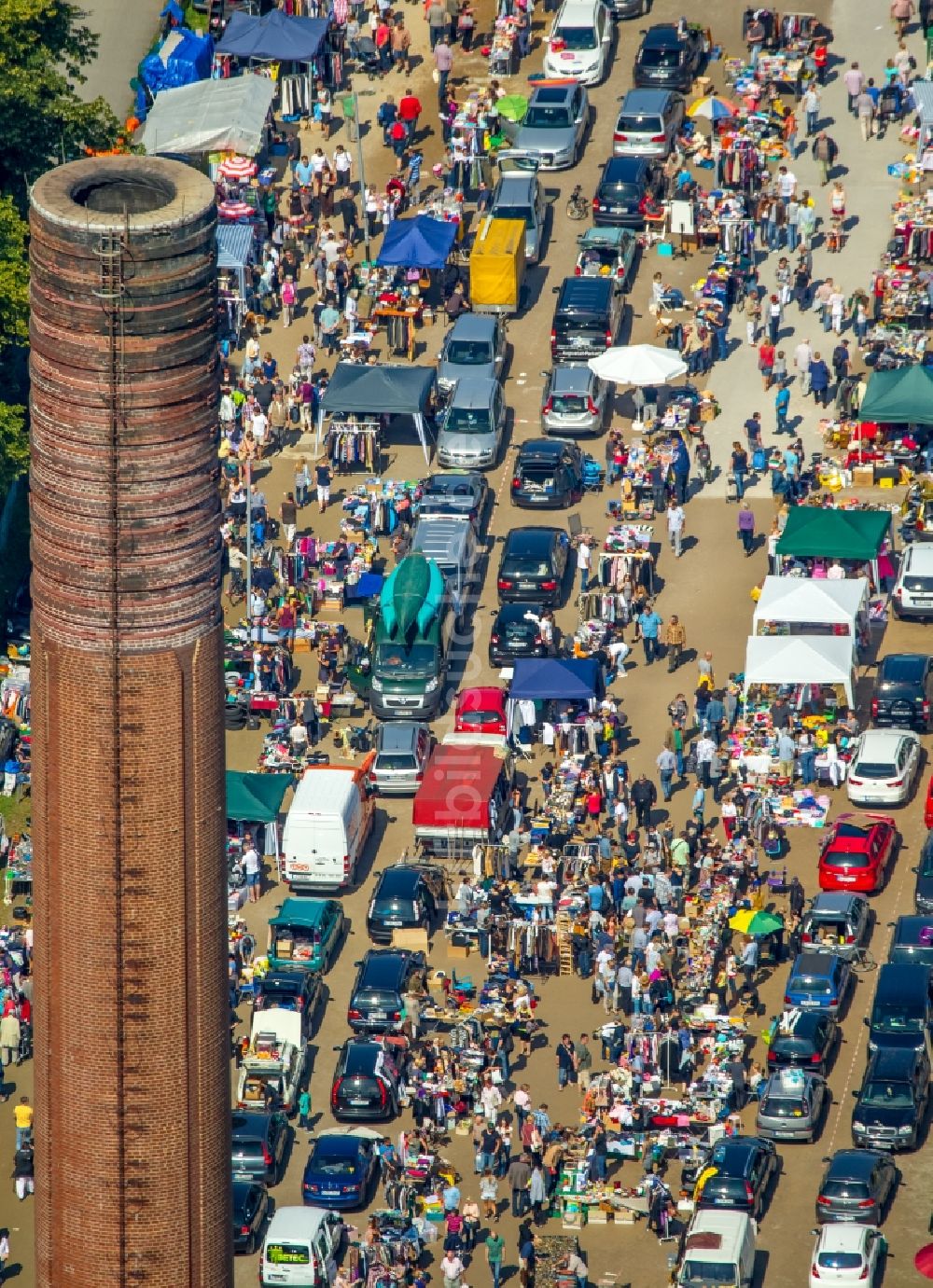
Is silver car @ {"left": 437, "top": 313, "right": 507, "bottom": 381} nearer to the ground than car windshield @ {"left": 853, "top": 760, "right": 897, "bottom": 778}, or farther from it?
farther from it

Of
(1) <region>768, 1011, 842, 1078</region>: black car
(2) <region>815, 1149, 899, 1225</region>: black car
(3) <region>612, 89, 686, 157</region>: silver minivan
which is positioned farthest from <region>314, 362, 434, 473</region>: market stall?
(2) <region>815, 1149, 899, 1225</region>: black car

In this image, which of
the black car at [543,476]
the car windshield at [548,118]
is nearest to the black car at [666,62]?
the car windshield at [548,118]

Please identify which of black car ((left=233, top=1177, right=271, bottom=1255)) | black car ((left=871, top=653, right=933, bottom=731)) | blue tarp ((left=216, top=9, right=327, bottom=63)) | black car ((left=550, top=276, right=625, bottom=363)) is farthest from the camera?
blue tarp ((left=216, top=9, right=327, bottom=63))

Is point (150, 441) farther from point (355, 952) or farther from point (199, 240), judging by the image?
point (355, 952)

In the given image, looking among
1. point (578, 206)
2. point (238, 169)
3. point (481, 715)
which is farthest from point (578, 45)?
point (481, 715)

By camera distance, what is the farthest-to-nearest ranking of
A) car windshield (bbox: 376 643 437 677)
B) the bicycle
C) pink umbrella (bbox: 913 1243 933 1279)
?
the bicycle
car windshield (bbox: 376 643 437 677)
pink umbrella (bbox: 913 1243 933 1279)

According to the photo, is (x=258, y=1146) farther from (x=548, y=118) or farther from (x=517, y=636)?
(x=548, y=118)

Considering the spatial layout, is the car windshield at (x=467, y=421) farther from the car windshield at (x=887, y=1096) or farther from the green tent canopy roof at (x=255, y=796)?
the car windshield at (x=887, y=1096)

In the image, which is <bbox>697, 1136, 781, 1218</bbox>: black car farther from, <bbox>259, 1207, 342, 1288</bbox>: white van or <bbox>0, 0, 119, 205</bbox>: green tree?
<bbox>0, 0, 119, 205</bbox>: green tree
